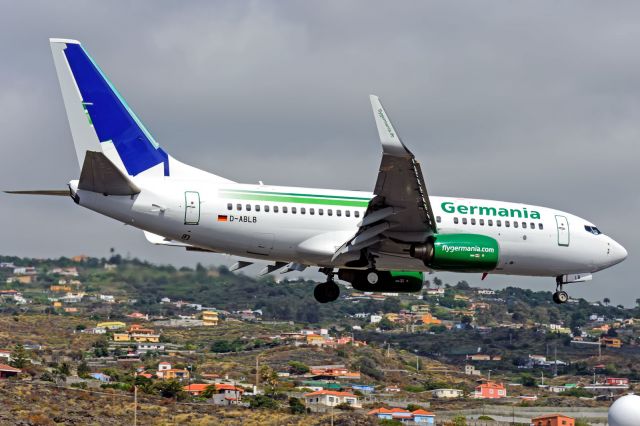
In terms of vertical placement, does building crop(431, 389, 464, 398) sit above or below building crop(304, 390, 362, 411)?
above

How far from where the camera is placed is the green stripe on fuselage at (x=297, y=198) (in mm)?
45181

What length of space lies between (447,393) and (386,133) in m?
66.8

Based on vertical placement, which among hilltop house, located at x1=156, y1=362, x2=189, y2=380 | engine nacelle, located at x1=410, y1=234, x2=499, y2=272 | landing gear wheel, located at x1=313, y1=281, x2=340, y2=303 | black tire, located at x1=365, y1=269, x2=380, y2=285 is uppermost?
engine nacelle, located at x1=410, y1=234, x2=499, y2=272

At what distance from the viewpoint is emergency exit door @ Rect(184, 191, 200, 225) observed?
43.9 meters

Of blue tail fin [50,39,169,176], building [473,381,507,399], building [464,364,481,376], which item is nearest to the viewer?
blue tail fin [50,39,169,176]

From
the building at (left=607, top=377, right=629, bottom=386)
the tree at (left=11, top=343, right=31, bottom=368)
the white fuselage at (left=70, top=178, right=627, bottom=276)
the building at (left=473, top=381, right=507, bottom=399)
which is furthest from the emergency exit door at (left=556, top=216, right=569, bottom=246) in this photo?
the building at (left=607, top=377, right=629, bottom=386)

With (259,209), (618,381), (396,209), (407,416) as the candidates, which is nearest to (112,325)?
(618,381)

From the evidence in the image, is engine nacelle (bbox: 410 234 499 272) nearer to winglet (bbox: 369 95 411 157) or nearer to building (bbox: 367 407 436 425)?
winglet (bbox: 369 95 411 157)

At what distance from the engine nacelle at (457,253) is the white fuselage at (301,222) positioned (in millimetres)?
1086

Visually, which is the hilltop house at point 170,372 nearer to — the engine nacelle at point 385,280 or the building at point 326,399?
the building at point 326,399

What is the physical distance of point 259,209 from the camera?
45.2 metres

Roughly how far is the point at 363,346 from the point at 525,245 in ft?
263

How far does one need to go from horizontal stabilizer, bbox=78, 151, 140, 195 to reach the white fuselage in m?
0.28

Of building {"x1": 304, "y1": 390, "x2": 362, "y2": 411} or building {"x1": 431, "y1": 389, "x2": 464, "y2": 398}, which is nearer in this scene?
building {"x1": 304, "y1": 390, "x2": 362, "y2": 411}
